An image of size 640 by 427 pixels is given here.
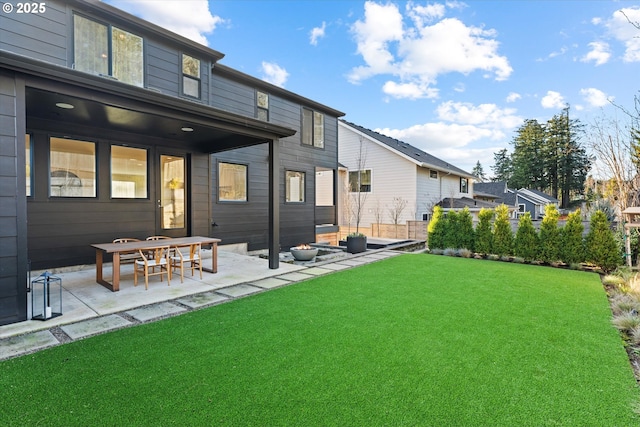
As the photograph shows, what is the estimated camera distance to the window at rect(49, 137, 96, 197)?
225 inches

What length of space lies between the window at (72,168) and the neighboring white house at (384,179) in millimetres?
10909

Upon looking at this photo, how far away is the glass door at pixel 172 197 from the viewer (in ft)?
24.0

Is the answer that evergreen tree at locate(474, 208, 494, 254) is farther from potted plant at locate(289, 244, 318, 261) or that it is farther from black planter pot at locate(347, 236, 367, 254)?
potted plant at locate(289, 244, 318, 261)

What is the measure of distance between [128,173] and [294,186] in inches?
201

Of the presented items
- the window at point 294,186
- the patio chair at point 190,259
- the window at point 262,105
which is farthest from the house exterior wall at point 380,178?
the patio chair at point 190,259

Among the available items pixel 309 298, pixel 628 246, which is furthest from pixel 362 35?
pixel 309 298

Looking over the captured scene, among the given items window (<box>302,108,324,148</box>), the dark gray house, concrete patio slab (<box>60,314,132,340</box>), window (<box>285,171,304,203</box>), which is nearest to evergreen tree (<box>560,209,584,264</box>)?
the dark gray house

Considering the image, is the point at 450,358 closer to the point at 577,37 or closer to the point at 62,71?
the point at 62,71

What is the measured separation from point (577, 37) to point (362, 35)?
713cm

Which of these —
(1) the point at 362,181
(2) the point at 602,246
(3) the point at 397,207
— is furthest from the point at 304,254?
(1) the point at 362,181

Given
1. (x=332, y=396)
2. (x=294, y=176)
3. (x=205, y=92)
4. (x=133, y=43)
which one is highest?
(x=133, y=43)

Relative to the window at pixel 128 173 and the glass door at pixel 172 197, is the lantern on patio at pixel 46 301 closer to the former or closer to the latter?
the window at pixel 128 173

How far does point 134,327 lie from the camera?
337 cm

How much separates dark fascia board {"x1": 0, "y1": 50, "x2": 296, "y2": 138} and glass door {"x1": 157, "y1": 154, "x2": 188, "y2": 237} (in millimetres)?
2691
